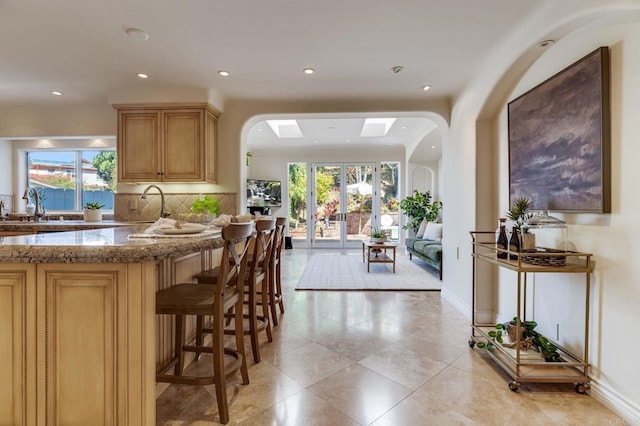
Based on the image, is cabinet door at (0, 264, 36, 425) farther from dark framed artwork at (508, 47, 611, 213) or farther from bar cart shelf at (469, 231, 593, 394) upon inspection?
dark framed artwork at (508, 47, 611, 213)

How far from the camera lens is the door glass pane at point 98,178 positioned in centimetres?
606

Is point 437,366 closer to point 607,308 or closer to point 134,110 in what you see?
point 607,308

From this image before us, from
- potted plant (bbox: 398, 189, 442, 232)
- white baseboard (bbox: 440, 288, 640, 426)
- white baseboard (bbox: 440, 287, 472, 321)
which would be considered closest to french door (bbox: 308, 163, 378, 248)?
potted plant (bbox: 398, 189, 442, 232)

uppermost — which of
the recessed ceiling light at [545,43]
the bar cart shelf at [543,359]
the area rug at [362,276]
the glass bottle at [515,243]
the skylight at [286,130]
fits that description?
the skylight at [286,130]

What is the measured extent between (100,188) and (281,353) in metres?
5.80

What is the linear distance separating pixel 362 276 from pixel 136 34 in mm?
4064

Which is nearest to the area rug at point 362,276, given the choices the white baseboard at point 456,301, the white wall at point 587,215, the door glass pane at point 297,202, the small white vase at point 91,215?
the white baseboard at point 456,301

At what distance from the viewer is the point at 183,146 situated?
3.63 m

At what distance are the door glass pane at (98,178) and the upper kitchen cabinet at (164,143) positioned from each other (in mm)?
2979

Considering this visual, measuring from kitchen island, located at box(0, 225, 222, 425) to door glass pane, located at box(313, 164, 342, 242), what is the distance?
694 cm

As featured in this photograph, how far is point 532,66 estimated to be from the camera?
2436 millimetres

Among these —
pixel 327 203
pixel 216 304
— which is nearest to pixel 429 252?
pixel 327 203

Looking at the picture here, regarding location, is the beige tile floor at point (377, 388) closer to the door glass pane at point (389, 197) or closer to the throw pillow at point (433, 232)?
the throw pillow at point (433, 232)

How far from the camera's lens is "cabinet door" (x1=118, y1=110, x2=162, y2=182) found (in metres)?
3.64
